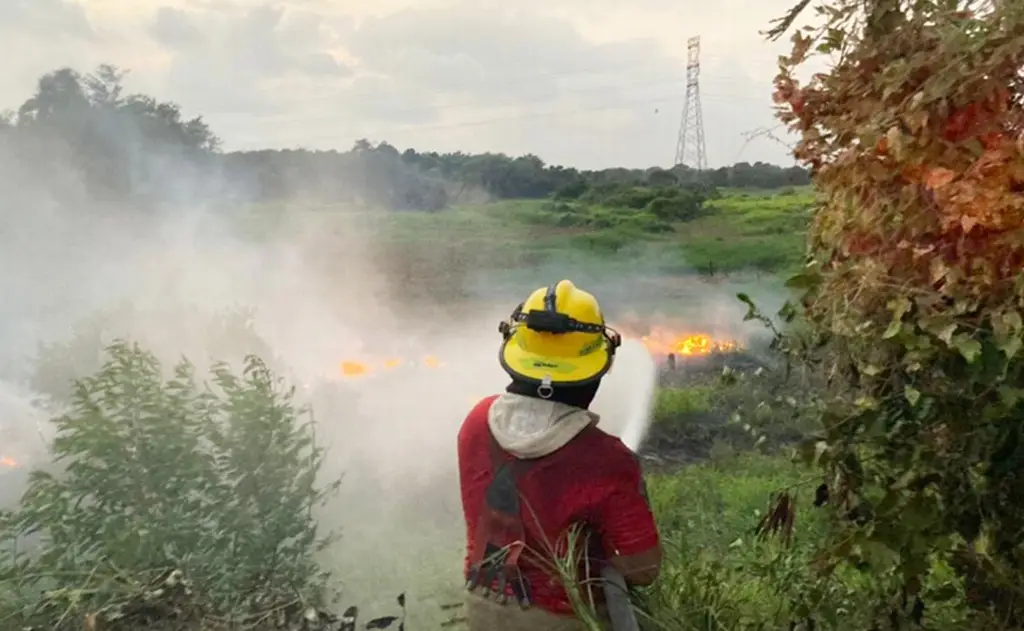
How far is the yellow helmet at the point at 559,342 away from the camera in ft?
8.70

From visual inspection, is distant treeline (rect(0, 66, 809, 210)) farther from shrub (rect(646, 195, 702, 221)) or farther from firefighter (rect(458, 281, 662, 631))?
firefighter (rect(458, 281, 662, 631))

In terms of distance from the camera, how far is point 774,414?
5.48 m

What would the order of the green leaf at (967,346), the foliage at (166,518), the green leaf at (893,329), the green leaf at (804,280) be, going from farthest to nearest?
the foliage at (166,518), the green leaf at (804,280), the green leaf at (893,329), the green leaf at (967,346)

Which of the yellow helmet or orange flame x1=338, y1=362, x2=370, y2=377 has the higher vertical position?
the yellow helmet

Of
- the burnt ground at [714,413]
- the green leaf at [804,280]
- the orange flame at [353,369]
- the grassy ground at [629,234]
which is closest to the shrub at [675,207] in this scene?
the grassy ground at [629,234]

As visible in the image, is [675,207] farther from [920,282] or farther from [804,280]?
[920,282]


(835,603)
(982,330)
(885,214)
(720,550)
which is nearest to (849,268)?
(885,214)

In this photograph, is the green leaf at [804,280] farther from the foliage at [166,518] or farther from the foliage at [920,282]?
the foliage at [166,518]

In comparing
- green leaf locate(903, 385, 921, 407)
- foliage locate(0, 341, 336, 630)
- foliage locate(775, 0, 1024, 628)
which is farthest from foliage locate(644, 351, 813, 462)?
green leaf locate(903, 385, 921, 407)

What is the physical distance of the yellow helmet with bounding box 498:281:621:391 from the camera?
2.65 m

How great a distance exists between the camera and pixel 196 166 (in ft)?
20.8

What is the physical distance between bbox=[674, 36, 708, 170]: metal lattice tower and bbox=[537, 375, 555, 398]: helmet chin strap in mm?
3013

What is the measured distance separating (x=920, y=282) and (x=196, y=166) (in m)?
5.25

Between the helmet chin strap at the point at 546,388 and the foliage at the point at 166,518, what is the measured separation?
5.50 feet
